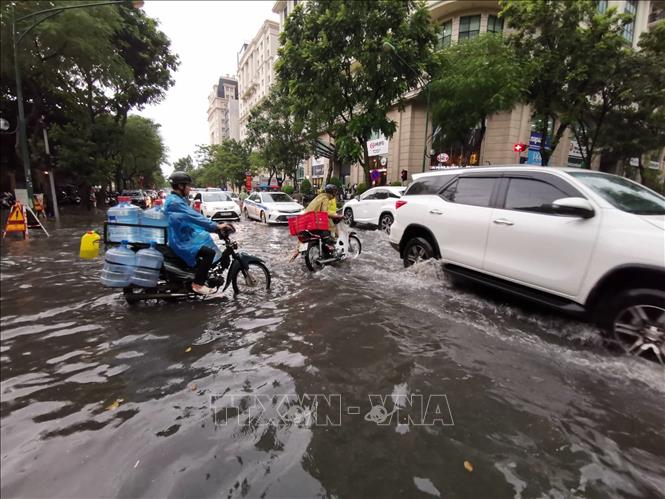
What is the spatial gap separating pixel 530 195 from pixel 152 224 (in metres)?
4.79

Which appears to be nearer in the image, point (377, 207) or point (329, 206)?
point (329, 206)

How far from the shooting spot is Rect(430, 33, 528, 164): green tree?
47.5 feet

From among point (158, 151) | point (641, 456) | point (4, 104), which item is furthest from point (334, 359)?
point (158, 151)

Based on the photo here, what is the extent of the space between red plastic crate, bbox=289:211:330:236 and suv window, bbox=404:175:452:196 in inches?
68.9

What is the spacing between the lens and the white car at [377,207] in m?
12.9

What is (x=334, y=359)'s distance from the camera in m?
3.47

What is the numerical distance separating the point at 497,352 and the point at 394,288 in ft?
7.81

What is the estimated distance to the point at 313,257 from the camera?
7320 mm

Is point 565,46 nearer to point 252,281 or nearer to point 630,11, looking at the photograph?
point 252,281

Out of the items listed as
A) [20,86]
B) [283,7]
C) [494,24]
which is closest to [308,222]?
[20,86]

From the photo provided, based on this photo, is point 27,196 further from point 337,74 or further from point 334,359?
point 334,359

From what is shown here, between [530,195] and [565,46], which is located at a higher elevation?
[565,46]

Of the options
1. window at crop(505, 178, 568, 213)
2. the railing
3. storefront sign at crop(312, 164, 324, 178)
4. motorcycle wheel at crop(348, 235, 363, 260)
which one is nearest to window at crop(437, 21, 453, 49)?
storefront sign at crop(312, 164, 324, 178)

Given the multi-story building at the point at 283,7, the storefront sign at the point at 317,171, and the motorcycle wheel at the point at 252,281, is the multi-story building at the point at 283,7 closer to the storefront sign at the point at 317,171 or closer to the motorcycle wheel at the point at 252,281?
the storefront sign at the point at 317,171
